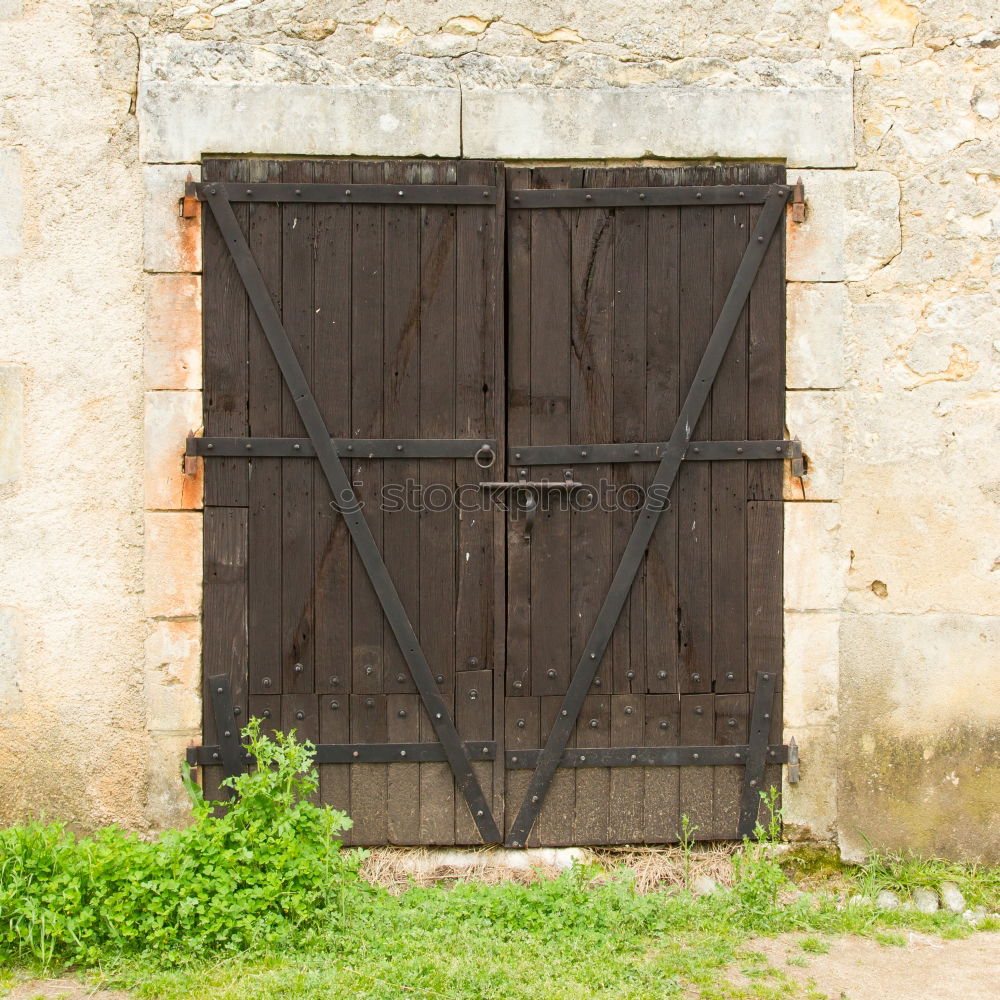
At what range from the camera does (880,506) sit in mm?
3398

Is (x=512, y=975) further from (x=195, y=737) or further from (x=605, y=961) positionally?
(x=195, y=737)

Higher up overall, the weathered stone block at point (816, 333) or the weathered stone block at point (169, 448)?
the weathered stone block at point (816, 333)

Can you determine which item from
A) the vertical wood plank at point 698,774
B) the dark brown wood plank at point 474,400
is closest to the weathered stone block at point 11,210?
the dark brown wood plank at point 474,400

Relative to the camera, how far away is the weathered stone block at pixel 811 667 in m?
3.43

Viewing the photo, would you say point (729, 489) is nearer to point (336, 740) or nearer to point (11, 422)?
point (336, 740)

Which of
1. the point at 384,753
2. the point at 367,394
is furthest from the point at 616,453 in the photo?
the point at 384,753

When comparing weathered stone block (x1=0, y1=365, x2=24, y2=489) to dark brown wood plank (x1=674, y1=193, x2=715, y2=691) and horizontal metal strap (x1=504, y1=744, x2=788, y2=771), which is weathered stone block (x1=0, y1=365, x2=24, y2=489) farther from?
dark brown wood plank (x1=674, y1=193, x2=715, y2=691)

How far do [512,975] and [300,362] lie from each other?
2.07 metres

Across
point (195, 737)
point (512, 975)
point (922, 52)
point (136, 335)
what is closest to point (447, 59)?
point (136, 335)

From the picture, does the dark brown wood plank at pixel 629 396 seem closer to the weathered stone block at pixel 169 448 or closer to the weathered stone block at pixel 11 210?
the weathered stone block at pixel 169 448

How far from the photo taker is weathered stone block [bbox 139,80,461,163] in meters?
3.26

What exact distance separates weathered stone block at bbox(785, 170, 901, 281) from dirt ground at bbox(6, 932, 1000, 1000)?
7.25 ft

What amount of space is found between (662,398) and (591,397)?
253 mm

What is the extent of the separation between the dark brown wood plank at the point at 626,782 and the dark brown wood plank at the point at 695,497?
20 cm
